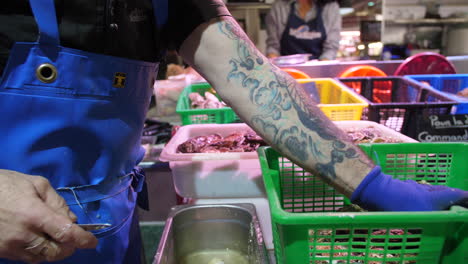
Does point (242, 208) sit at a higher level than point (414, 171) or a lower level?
lower

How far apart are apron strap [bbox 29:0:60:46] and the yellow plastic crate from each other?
148cm

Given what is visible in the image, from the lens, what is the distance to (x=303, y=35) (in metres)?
5.26

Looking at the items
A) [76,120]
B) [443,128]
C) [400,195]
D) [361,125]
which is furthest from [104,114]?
[443,128]

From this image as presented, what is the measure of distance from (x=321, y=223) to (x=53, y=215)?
0.69 metres

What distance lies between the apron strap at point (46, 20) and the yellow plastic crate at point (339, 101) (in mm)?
1485

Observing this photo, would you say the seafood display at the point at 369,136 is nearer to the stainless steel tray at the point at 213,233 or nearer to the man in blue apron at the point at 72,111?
the stainless steel tray at the point at 213,233

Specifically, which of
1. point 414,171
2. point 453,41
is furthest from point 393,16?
point 414,171

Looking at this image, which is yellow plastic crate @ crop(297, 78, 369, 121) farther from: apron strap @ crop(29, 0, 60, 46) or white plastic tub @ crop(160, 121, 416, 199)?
apron strap @ crop(29, 0, 60, 46)

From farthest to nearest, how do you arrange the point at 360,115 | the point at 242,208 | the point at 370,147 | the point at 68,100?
the point at 360,115 < the point at 242,208 < the point at 370,147 < the point at 68,100

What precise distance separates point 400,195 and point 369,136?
0.87 metres

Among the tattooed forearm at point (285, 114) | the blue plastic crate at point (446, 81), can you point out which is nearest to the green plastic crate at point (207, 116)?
the tattooed forearm at point (285, 114)

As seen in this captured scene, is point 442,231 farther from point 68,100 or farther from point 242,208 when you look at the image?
point 68,100

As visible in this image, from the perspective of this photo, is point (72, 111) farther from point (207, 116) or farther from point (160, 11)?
point (207, 116)

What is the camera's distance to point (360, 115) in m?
2.08
